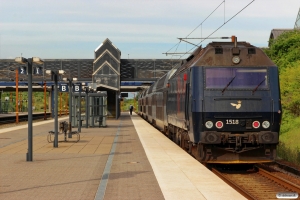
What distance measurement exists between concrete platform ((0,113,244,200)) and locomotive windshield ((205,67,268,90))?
2.19 metres

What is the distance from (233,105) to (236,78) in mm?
781

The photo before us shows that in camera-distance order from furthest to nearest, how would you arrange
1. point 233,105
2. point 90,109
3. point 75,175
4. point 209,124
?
point 90,109, point 233,105, point 209,124, point 75,175

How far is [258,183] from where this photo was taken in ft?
39.3

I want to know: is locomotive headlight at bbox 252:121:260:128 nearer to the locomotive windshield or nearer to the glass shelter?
the locomotive windshield

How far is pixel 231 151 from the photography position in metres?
13.3

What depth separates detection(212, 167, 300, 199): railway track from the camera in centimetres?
1044

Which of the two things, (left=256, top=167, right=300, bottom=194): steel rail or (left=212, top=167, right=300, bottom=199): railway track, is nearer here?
(left=212, top=167, right=300, bottom=199): railway track

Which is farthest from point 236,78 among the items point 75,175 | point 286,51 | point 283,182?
point 286,51

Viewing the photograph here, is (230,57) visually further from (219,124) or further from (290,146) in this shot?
(290,146)

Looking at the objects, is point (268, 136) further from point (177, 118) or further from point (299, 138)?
point (299, 138)

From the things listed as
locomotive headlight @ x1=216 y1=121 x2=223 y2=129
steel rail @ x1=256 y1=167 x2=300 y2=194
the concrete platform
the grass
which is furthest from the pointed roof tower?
steel rail @ x1=256 y1=167 x2=300 y2=194

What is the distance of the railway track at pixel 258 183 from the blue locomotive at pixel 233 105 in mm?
486

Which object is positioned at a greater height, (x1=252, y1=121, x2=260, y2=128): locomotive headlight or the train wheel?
(x1=252, y1=121, x2=260, y2=128): locomotive headlight

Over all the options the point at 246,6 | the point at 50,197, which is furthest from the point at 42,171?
the point at 246,6
